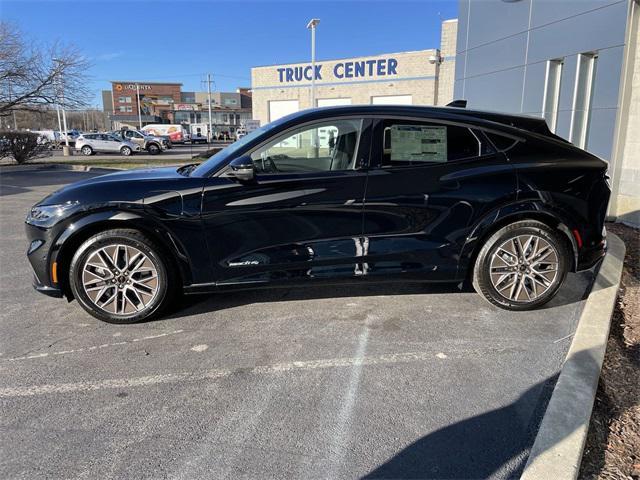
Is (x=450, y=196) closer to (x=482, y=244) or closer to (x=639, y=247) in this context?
(x=482, y=244)

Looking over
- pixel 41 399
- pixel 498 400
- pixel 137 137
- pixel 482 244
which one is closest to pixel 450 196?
pixel 482 244

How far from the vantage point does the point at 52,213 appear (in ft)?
12.6

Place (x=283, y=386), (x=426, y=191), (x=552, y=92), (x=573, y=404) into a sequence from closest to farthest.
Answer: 1. (x=573, y=404)
2. (x=283, y=386)
3. (x=426, y=191)
4. (x=552, y=92)

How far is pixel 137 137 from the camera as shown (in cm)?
3775

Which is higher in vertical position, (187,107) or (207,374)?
A: (187,107)

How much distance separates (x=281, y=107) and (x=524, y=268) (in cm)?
3118

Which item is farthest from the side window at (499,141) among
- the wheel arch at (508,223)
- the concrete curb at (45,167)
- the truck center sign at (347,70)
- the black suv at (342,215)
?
the truck center sign at (347,70)

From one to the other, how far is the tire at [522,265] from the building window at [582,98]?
505 centimetres

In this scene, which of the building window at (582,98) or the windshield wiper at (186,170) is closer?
the windshield wiper at (186,170)

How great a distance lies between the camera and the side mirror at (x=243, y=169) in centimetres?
375

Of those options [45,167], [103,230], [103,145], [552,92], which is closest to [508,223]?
[103,230]

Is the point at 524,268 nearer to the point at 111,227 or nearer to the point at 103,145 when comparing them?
the point at 111,227

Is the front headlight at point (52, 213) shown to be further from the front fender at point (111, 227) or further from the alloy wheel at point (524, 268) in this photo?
the alloy wheel at point (524, 268)

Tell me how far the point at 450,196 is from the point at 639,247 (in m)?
3.56
